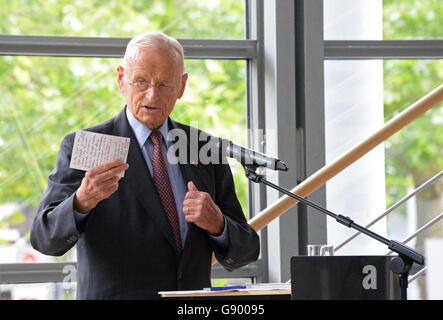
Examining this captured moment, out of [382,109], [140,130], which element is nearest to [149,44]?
[140,130]

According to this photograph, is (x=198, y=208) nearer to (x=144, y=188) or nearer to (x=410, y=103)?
(x=144, y=188)

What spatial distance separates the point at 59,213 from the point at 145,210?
29 cm

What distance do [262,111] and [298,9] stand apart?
57 centimetres

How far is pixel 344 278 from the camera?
1.62 metres

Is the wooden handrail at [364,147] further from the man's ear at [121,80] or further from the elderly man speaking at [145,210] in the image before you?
the man's ear at [121,80]

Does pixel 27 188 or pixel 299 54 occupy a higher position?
pixel 299 54

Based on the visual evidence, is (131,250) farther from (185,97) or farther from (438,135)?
→ (438,135)

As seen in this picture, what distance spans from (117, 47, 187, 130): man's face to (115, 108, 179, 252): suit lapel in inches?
3.7

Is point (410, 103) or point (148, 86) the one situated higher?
point (410, 103)

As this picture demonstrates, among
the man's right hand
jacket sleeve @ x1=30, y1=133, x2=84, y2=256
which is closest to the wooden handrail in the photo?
jacket sleeve @ x1=30, y1=133, x2=84, y2=256

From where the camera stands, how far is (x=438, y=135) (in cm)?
410
